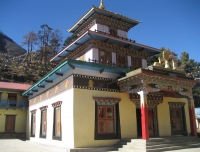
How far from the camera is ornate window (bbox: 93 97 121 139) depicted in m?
10.7

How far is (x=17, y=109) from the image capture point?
19.8 meters

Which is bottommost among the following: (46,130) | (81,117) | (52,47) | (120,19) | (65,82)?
(46,130)

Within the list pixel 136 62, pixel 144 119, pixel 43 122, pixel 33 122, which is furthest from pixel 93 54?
pixel 33 122

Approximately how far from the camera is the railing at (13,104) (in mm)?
19234

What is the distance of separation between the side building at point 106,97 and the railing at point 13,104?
15.1ft

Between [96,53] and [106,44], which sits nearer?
[96,53]

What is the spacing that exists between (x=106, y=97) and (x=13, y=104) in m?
12.9

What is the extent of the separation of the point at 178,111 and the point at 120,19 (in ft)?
28.2

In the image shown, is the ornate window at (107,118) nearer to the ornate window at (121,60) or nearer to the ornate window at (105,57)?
the ornate window at (105,57)

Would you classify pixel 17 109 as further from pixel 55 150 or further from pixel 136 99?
pixel 136 99

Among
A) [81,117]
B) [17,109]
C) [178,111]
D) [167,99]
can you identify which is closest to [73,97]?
[81,117]

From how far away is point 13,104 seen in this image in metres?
20.1

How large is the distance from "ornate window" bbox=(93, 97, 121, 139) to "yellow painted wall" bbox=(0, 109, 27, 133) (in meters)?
12.0

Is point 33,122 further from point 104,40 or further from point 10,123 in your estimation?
point 104,40
